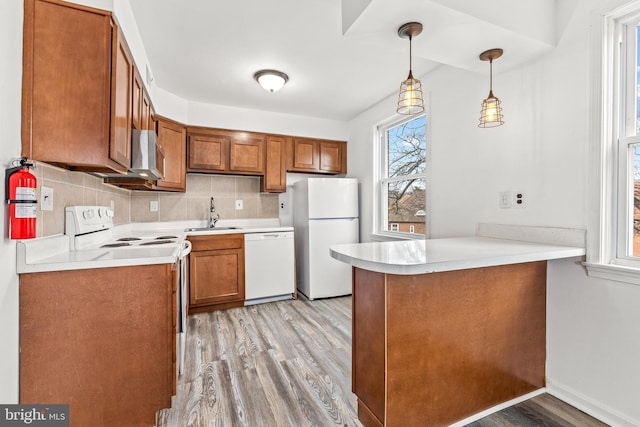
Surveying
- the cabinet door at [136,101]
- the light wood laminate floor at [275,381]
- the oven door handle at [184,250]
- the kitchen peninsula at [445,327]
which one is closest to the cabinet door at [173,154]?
the cabinet door at [136,101]

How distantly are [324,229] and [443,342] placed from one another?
7.40 ft

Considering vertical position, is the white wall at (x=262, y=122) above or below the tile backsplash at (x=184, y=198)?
above

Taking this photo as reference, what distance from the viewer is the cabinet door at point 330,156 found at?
13.1 ft

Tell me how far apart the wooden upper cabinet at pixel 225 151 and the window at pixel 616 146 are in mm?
3057

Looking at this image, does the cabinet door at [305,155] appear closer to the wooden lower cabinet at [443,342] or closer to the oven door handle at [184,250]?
the oven door handle at [184,250]

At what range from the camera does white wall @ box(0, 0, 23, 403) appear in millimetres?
1098

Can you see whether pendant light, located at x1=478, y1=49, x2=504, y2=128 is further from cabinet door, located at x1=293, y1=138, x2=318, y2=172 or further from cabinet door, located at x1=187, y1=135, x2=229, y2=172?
cabinet door, located at x1=187, y1=135, x2=229, y2=172

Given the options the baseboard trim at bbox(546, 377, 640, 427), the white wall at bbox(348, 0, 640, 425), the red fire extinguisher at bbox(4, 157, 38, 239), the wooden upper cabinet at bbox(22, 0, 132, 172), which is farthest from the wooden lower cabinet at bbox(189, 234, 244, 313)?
the baseboard trim at bbox(546, 377, 640, 427)

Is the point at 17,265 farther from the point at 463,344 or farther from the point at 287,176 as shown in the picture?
the point at 287,176

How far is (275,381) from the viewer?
1.87m

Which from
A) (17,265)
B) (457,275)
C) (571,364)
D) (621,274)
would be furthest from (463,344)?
(17,265)

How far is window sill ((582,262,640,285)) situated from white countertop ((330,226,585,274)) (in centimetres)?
9

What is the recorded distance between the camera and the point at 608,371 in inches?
59.2

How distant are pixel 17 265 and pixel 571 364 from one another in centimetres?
277
